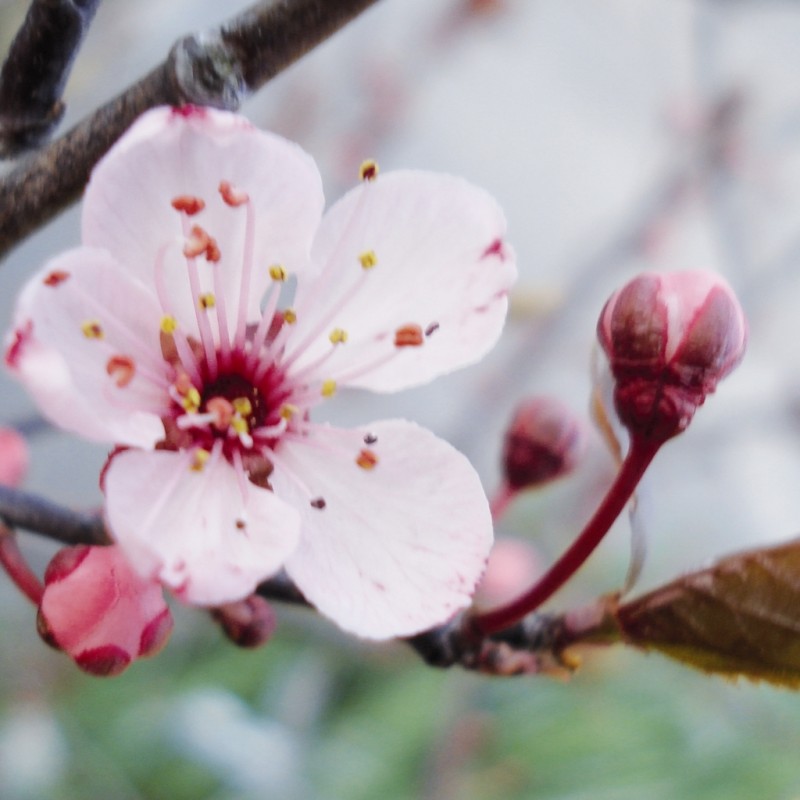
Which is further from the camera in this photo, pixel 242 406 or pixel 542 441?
pixel 542 441

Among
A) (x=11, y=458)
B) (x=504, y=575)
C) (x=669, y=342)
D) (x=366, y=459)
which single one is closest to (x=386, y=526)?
(x=366, y=459)

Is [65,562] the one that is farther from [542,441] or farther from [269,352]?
[542,441]

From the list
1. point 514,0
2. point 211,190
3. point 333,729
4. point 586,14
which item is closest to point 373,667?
point 333,729

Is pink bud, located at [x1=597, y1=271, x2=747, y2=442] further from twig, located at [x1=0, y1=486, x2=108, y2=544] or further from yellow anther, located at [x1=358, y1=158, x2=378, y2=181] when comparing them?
twig, located at [x1=0, y1=486, x2=108, y2=544]

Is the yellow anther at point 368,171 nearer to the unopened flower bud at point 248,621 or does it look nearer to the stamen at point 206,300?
the stamen at point 206,300

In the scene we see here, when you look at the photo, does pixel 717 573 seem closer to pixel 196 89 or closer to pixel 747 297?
pixel 196 89

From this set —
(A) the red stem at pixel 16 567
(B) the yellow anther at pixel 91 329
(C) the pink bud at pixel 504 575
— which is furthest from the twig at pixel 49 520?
(C) the pink bud at pixel 504 575
